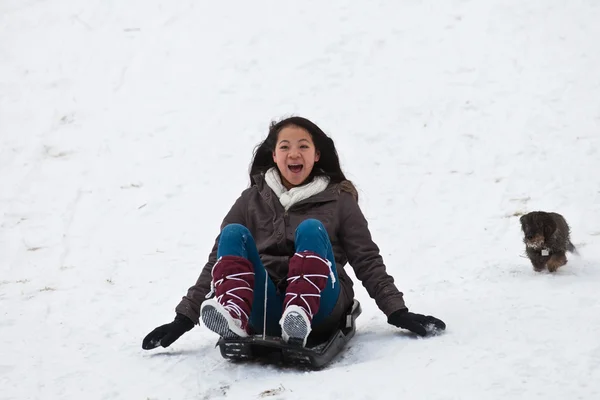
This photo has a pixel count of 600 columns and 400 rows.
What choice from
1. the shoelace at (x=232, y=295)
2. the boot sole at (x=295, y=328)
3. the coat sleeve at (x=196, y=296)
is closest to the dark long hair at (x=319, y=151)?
the coat sleeve at (x=196, y=296)

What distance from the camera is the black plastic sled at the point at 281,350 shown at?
10.5 ft

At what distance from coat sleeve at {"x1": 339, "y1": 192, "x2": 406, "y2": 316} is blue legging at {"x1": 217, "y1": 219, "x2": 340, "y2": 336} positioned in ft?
0.67

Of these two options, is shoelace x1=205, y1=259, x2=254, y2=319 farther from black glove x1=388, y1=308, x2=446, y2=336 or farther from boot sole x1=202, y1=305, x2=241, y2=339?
black glove x1=388, y1=308, x2=446, y2=336

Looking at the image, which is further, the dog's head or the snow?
the dog's head

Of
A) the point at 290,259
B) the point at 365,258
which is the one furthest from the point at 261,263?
the point at 365,258

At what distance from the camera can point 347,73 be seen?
904 centimetres

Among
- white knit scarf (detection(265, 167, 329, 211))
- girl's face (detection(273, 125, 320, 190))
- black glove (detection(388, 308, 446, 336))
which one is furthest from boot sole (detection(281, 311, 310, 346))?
girl's face (detection(273, 125, 320, 190))

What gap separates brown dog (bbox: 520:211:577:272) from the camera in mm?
4551

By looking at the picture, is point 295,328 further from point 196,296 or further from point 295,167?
point 295,167

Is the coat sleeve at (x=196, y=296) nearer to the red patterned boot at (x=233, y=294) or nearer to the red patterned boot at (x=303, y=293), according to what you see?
the red patterned boot at (x=233, y=294)

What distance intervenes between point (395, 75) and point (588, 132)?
2490 mm

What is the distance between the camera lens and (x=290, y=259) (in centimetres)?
349

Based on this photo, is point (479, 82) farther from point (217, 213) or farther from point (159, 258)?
point (159, 258)

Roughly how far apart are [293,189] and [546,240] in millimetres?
1851
